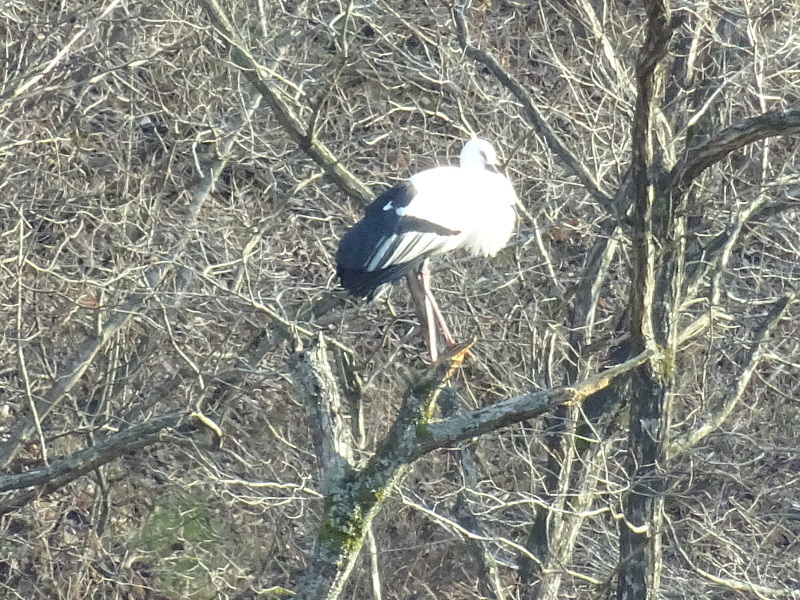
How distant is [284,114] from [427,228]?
3.25 feet

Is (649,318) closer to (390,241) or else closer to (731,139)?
(731,139)

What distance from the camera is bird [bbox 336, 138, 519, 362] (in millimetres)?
5672

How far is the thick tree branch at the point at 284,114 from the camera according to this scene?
630 centimetres

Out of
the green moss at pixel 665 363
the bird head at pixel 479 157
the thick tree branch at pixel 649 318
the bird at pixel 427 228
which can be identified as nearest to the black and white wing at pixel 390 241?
the bird at pixel 427 228

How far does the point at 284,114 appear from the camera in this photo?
6332 mm

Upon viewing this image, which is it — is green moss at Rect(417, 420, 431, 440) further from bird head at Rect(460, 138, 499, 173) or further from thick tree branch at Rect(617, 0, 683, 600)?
bird head at Rect(460, 138, 499, 173)

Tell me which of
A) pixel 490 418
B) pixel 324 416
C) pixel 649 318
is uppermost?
pixel 324 416

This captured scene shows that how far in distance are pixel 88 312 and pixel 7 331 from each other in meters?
0.58

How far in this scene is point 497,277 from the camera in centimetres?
841

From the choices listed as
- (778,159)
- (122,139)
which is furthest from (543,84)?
(122,139)

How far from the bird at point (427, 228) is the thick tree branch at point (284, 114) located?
31 centimetres

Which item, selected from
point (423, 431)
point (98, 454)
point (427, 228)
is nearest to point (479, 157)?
point (427, 228)

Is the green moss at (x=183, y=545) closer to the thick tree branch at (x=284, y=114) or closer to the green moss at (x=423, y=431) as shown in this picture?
the thick tree branch at (x=284, y=114)

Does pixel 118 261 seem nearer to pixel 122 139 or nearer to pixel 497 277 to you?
pixel 122 139
